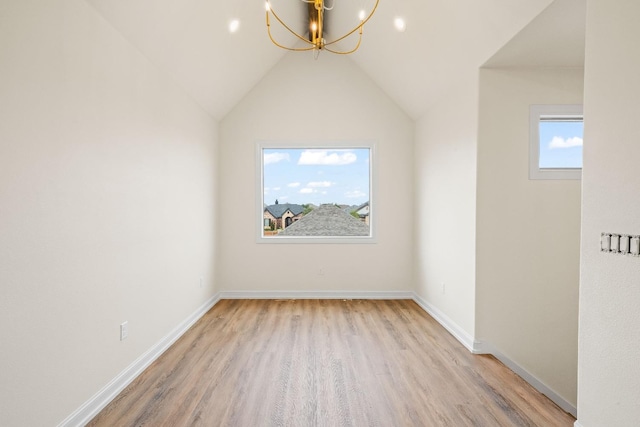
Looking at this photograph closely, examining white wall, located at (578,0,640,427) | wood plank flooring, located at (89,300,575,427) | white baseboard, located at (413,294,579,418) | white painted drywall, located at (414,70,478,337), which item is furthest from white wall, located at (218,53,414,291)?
white wall, located at (578,0,640,427)

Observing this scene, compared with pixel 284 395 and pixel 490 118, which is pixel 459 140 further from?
pixel 284 395

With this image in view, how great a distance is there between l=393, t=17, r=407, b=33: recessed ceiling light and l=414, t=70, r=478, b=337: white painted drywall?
758mm

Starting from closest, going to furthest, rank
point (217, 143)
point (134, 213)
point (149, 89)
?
point (134, 213), point (149, 89), point (217, 143)

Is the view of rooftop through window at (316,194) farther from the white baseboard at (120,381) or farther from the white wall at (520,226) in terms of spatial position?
the white wall at (520,226)

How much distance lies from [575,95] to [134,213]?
379 centimetres

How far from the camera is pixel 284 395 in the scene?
242 centimetres

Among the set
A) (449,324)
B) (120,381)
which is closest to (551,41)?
(449,324)

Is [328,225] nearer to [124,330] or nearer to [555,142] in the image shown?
[555,142]

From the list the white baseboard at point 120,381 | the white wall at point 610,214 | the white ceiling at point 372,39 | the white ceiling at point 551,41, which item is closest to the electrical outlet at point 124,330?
the white baseboard at point 120,381

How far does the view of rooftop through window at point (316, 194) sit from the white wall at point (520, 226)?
2165 mm

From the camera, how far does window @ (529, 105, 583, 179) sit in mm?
3119

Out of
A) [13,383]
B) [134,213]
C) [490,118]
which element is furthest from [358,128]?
[13,383]

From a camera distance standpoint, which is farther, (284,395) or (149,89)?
(149,89)

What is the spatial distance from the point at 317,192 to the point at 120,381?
342 centimetres
